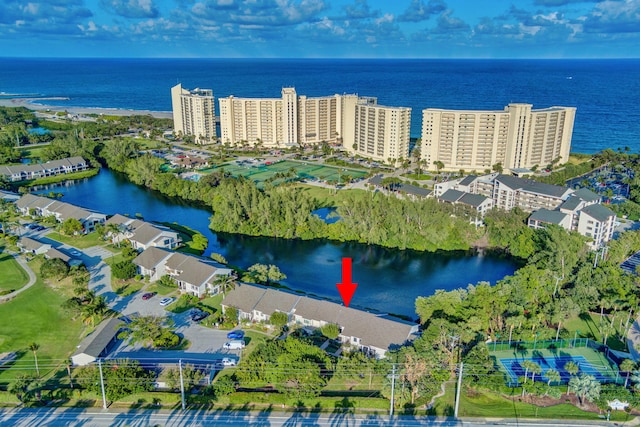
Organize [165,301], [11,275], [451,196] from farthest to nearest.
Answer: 1. [451,196]
2. [11,275]
3. [165,301]

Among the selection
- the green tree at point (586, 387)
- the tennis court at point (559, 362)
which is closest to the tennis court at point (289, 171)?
the tennis court at point (559, 362)

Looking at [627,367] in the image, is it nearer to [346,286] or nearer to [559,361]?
[559,361]

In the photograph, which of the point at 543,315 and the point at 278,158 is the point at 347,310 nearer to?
the point at 543,315

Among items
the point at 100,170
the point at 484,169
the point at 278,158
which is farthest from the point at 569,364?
the point at 100,170

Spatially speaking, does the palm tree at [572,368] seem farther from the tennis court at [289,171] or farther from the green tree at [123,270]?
the tennis court at [289,171]

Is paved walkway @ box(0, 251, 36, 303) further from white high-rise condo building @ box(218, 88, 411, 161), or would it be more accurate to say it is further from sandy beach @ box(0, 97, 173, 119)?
sandy beach @ box(0, 97, 173, 119)

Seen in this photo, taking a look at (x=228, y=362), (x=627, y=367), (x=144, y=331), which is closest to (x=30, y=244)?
(x=144, y=331)

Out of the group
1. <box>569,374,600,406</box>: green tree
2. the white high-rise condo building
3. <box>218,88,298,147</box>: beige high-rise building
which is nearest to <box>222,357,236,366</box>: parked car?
<box>569,374,600,406</box>: green tree

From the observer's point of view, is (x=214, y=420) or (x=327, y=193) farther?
(x=327, y=193)
